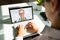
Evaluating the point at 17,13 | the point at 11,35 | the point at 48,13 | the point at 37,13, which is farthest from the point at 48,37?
the point at 37,13

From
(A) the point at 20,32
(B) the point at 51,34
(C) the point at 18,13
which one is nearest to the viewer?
(B) the point at 51,34

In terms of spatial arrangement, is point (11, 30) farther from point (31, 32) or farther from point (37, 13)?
point (37, 13)

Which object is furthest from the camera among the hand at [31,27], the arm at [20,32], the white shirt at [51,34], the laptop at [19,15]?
the laptop at [19,15]

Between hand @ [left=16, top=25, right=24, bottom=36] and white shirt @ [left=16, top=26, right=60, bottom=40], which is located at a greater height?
white shirt @ [left=16, top=26, right=60, bottom=40]

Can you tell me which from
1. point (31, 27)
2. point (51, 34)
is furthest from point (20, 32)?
point (51, 34)

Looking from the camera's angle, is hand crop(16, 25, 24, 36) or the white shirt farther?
hand crop(16, 25, 24, 36)

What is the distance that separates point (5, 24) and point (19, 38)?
1.14ft

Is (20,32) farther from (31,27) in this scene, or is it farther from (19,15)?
(19,15)

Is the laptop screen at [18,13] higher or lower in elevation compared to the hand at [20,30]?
higher

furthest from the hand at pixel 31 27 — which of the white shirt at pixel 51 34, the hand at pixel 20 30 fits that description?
the white shirt at pixel 51 34

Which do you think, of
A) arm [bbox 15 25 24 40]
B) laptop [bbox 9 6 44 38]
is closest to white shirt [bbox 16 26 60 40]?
arm [bbox 15 25 24 40]

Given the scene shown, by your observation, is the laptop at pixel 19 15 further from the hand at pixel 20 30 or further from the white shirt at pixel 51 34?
the white shirt at pixel 51 34

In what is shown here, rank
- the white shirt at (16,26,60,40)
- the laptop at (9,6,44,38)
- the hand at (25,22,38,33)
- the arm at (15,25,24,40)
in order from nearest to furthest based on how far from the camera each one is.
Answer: the white shirt at (16,26,60,40) < the arm at (15,25,24,40) < the hand at (25,22,38,33) < the laptop at (9,6,44,38)

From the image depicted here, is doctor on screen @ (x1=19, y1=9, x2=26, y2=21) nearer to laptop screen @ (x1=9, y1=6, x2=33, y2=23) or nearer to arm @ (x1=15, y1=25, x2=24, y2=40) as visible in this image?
laptop screen @ (x1=9, y1=6, x2=33, y2=23)
